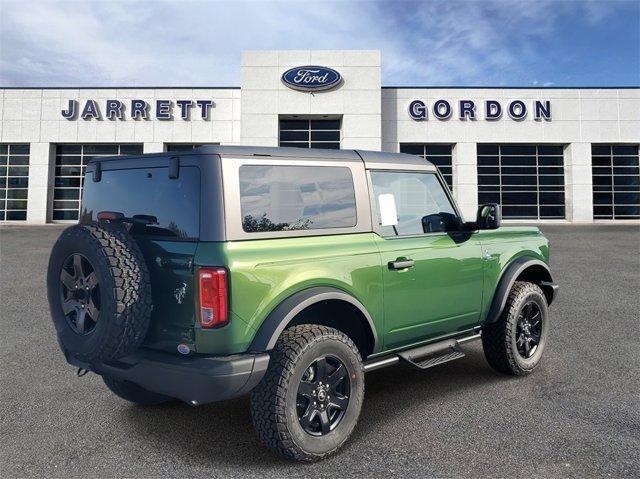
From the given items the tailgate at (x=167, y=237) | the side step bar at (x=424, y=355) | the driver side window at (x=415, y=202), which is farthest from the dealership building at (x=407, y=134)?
the tailgate at (x=167, y=237)

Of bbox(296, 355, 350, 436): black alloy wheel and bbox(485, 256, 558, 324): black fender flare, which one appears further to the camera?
bbox(485, 256, 558, 324): black fender flare

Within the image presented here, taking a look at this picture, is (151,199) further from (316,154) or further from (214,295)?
(316,154)

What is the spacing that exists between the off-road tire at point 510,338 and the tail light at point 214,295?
2.84 meters

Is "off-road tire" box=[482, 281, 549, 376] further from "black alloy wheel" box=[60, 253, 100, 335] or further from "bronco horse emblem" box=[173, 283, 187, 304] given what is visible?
"black alloy wheel" box=[60, 253, 100, 335]

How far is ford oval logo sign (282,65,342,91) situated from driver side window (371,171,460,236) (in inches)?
829

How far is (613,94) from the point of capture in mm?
25766

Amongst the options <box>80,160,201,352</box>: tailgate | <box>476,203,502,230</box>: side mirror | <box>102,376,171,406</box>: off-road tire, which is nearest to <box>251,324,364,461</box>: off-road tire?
<box>80,160,201,352</box>: tailgate

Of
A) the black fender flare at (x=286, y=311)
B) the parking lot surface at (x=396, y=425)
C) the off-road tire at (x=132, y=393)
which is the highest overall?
the black fender flare at (x=286, y=311)

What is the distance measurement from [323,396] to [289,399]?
305mm

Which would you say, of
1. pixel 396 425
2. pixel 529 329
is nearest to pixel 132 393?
pixel 396 425

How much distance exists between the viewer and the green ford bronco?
8.82 ft

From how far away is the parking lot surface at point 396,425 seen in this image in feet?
9.43

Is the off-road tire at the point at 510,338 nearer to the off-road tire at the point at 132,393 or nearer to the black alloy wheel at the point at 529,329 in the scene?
the black alloy wheel at the point at 529,329

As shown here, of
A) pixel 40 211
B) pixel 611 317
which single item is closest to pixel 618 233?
pixel 611 317
